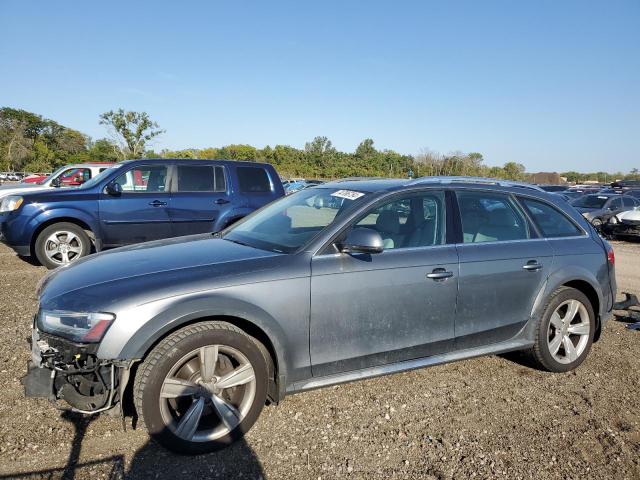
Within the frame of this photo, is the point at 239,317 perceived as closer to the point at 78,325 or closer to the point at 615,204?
the point at 78,325

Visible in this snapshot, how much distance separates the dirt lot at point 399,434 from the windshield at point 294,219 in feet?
3.97

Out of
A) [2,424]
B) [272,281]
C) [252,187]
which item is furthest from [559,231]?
[252,187]

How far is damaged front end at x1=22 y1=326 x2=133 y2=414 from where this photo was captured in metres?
2.49

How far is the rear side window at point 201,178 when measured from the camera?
25.4 ft

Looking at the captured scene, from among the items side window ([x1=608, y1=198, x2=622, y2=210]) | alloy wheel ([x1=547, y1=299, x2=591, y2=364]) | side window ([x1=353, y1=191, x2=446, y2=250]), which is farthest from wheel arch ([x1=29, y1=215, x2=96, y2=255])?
side window ([x1=608, y1=198, x2=622, y2=210])

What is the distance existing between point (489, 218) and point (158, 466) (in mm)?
2995

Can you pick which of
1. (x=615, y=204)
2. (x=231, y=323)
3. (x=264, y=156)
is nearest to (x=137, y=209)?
(x=231, y=323)

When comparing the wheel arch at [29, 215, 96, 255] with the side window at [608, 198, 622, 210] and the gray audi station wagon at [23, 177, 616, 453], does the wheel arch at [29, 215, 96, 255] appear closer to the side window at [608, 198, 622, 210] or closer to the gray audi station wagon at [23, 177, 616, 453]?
the gray audi station wagon at [23, 177, 616, 453]

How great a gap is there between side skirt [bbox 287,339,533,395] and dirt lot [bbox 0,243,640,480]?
1.02ft

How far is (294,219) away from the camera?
370 centimetres

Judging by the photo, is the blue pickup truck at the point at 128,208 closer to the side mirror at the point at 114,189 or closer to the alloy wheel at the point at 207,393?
the side mirror at the point at 114,189

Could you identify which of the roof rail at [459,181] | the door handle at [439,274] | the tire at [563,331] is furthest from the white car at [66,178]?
the tire at [563,331]

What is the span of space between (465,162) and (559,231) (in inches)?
2561

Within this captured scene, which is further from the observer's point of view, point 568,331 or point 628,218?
point 628,218
